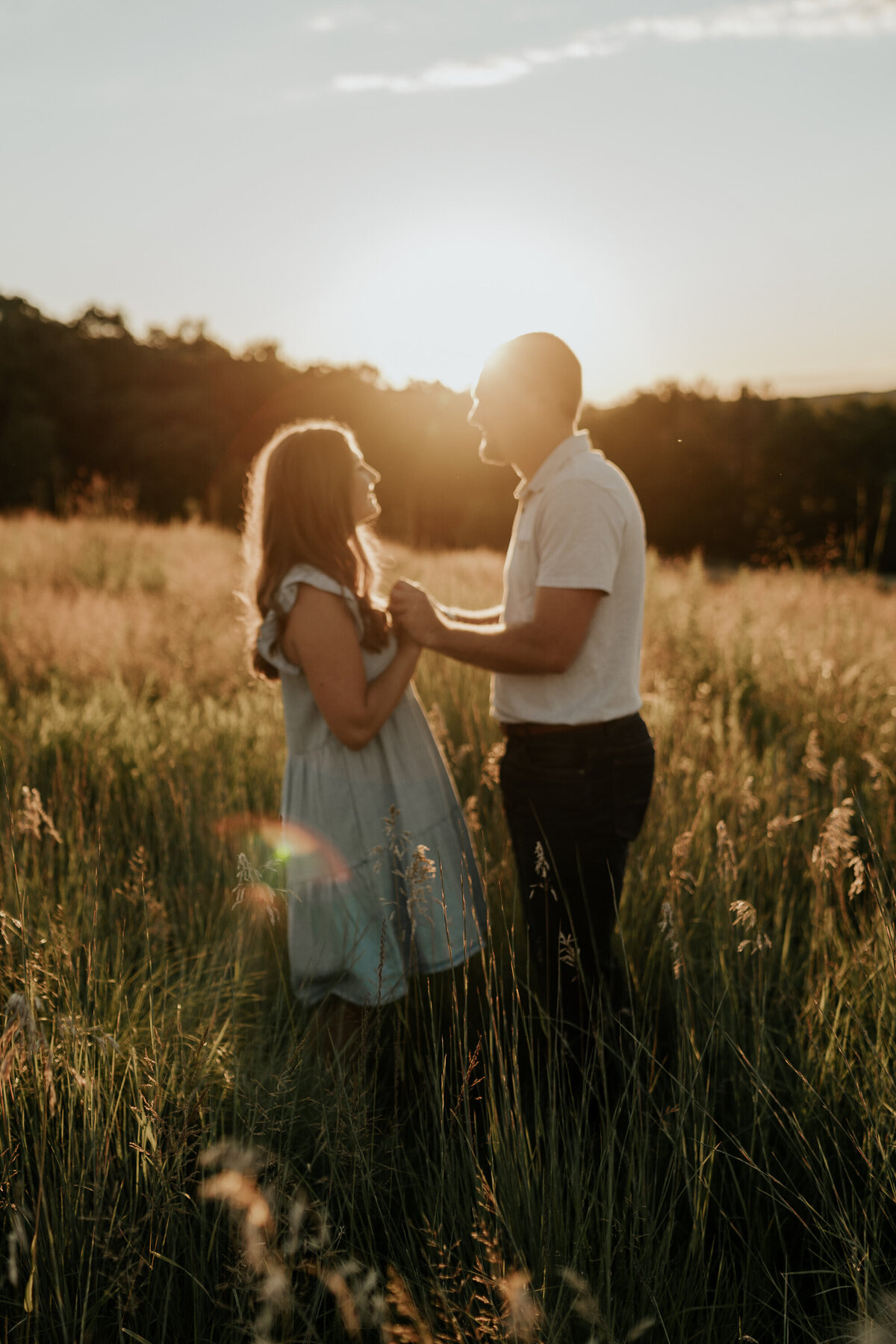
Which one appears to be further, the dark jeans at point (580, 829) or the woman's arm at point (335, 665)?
the dark jeans at point (580, 829)

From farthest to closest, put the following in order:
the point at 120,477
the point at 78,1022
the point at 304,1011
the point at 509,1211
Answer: the point at 120,477 → the point at 304,1011 → the point at 78,1022 → the point at 509,1211

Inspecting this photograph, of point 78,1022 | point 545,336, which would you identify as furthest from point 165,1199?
point 545,336

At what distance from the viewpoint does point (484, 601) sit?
7.78 m

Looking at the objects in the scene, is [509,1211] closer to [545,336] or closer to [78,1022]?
[78,1022]

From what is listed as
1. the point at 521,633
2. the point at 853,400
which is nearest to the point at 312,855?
the point at 521,633

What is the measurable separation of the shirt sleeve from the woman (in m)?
0.45

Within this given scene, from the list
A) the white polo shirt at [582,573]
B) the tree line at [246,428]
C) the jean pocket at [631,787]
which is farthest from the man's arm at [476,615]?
the tree line at [246,428]

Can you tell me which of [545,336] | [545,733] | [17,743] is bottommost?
[17,743]

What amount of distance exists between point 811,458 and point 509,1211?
38189mm

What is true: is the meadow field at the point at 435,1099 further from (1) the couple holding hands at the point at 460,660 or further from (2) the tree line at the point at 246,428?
(2) the tree line at the point at 246,428

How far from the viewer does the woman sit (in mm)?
2170

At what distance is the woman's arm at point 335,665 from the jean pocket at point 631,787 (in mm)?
702

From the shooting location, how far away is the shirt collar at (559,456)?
2.34m

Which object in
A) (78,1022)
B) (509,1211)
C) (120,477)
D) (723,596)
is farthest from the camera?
(120,477)
